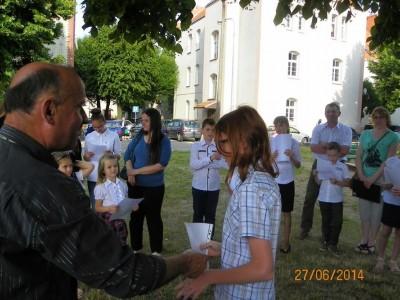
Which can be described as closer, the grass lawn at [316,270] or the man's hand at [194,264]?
the man's hand at [194,264]

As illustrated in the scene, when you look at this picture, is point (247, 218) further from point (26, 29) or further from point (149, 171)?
point (26, 29)

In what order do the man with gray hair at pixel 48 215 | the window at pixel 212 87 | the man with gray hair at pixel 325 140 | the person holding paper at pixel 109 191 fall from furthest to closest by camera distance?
the window at pixel 212 87
the man with gray hair at pixel 325 140
the person holding paper at pixel 109 191
the man with gray hair at pixel 48 215

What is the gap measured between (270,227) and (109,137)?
4752 mm

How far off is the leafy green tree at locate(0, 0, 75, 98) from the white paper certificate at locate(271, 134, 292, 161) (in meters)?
14.7

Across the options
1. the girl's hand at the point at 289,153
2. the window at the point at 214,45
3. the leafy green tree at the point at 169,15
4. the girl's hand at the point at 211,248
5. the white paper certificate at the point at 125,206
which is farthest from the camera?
the window at the point at 214,45

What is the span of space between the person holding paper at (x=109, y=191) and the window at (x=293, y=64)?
31.5m

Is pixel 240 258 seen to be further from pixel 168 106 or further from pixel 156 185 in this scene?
pixel 168 106

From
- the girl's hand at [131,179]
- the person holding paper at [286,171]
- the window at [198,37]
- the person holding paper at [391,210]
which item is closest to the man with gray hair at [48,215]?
the girl's hand at [131,179]

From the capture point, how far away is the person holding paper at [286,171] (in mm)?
6152

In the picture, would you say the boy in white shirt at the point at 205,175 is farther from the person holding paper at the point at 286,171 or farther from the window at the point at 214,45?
the window at the point at 214,45

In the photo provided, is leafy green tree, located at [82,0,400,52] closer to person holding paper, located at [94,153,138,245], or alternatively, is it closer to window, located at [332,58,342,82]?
person holding paper, located at [94,153,138,245]

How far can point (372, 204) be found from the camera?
20.3 ft

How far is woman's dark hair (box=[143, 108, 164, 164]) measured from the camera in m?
5.78
